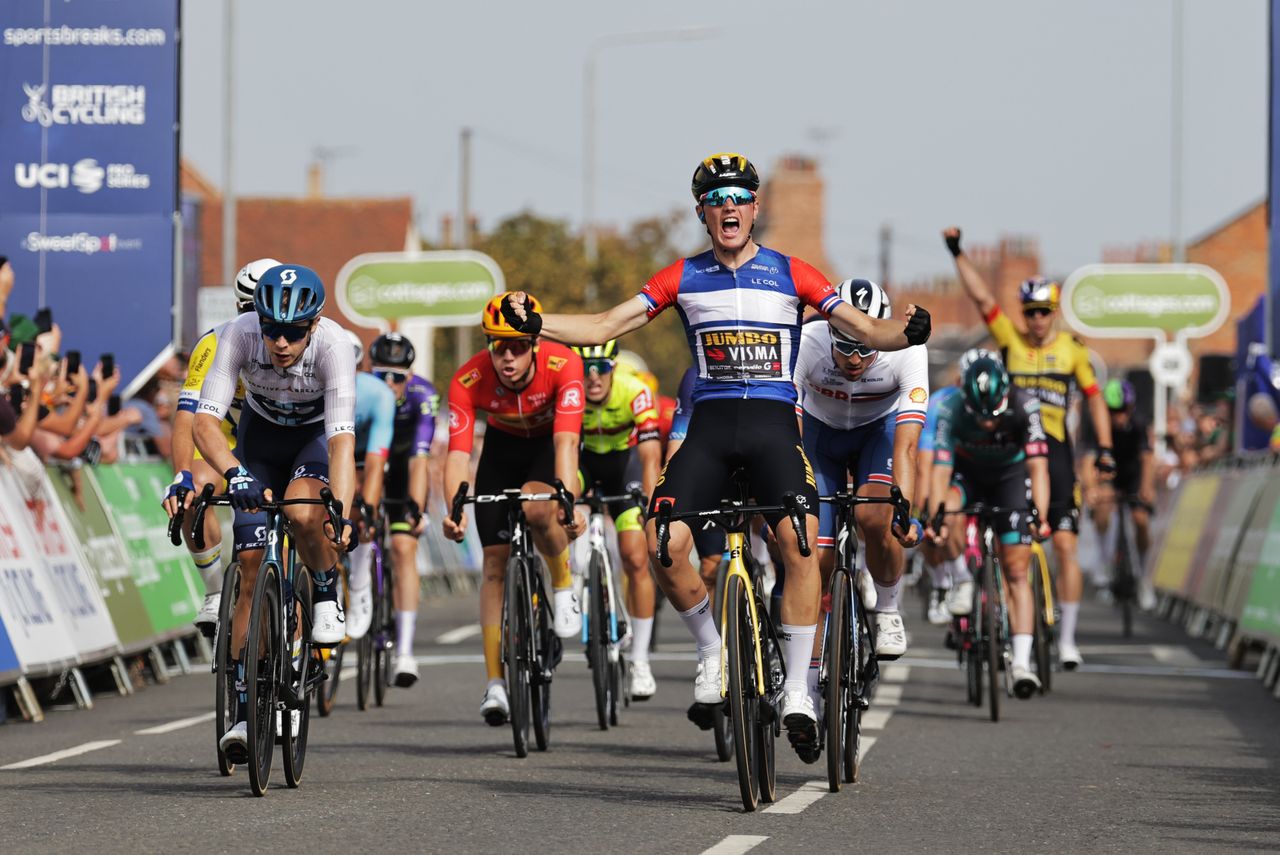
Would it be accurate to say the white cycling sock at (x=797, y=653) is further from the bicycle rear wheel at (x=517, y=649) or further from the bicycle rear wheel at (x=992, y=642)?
the bicycle rear wheel at (x=992, y=642)

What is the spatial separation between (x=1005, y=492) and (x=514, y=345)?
4.27 m

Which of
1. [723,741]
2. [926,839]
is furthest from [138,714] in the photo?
[926,839]

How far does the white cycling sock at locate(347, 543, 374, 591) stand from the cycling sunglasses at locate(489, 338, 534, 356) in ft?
10.0

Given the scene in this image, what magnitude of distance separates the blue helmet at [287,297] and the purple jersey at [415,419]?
16.2 feet

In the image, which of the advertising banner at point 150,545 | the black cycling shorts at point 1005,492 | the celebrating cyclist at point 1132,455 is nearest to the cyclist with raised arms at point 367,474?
the advertising banner at point 150,545

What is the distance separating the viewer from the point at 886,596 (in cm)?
1089

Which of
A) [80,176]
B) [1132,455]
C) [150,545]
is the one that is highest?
[80,176]

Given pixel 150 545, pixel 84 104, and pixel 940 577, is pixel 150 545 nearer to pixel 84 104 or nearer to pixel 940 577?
pixel 940 577

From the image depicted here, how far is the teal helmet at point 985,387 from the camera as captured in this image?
1362 cm

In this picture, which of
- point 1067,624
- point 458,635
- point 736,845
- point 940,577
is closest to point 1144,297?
point 458,635

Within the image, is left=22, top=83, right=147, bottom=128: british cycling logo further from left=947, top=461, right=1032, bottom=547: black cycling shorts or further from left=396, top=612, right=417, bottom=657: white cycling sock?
left=947, top=461, right=1032, bottom=547: black cycling shorts

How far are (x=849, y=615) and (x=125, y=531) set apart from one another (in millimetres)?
7586

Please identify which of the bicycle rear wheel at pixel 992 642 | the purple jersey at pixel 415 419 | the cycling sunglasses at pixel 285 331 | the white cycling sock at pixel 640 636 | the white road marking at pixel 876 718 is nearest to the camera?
the cycling sunglasses at pixel 285 331

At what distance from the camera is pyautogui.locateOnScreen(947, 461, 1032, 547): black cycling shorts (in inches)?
554
